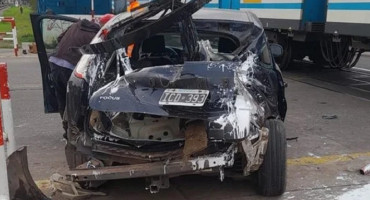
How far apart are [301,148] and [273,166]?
1891 mm

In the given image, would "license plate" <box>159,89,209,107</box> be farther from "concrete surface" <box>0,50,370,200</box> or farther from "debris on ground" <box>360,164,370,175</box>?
"debris on ground" <box>360,164,370,175</box>

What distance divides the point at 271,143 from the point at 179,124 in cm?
80

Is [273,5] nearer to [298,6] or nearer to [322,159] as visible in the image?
[298,6]

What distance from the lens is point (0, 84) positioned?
3779 millimetres

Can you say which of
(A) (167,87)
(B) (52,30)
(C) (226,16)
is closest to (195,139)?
(A) (167,87)

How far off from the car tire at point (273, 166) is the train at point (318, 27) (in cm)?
520

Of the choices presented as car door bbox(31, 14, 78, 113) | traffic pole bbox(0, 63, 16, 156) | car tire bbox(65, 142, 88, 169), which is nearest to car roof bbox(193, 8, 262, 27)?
car door bbox(31, 14, 78, 113)

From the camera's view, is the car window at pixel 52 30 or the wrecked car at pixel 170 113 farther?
the car window at pixel 52 30

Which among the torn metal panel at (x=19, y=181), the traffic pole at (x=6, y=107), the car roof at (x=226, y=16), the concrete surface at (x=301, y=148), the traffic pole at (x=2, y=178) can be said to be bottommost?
the concrete surface at (x=301, y=148)

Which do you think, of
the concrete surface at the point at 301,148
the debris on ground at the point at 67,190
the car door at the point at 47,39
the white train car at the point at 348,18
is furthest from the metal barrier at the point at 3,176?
the white train car at the point at 348,18

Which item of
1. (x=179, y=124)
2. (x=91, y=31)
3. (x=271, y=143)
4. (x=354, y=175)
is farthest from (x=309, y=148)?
(x=91, y=31)

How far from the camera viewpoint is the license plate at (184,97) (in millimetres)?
3799

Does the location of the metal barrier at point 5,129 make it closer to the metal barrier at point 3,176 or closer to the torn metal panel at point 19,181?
the metal barrier at point 3,176

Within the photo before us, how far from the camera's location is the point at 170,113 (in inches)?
150
